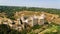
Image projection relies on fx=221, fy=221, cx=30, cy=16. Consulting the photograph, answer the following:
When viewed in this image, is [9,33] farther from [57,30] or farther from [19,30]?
[57,30]

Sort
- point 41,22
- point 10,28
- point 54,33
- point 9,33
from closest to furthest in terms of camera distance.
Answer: point 54,33 → point 9,33 → point 10,28 → point 41,22

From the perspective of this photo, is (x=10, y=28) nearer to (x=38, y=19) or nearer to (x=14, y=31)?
(x=14, y=31)

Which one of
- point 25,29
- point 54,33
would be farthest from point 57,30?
point 25,29

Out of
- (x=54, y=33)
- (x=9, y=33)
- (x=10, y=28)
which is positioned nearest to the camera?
(x=54, y=33)

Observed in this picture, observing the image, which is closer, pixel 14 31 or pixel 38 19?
pixel 14 31

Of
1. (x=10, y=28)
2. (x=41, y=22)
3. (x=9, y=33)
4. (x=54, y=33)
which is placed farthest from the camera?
(x=41, y=22)

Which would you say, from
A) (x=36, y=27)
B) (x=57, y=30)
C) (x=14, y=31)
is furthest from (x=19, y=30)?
(x=57, y=30)

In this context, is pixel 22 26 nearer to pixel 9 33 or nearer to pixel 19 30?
pixel 19 30

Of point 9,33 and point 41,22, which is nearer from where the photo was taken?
point 9,33

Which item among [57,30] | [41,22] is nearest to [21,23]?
[41,22]
